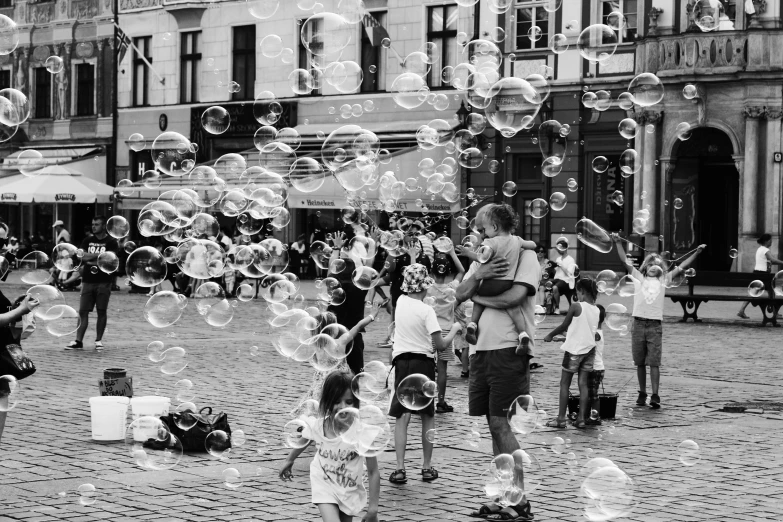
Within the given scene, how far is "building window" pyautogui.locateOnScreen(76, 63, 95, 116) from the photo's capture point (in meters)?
38.5

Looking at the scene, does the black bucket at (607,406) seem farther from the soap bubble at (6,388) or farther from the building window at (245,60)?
the building window at (245,60)

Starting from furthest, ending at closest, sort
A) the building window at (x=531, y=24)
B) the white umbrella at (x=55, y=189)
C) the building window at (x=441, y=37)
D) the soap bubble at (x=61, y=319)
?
1. the building window at (x=441, y=37)
2. the white umbrella at (x=55, y=189)
3. the building window at (x=531, y=24)
4. the soap bubble at (x=61, y=319)

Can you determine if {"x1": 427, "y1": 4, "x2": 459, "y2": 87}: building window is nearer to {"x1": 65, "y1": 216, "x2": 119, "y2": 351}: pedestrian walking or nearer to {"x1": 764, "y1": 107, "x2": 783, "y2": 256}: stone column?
{"x1": 764, "y1": 107, "x2": 783, "y2": 256}: stone column

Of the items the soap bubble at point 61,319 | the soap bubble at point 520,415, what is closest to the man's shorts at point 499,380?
the soap bubble at point 520,415

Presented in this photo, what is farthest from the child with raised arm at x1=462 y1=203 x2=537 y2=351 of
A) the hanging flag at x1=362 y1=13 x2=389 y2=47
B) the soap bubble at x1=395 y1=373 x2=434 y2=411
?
the hanging flag at x1=362 y1=13 x2=389 y2=47

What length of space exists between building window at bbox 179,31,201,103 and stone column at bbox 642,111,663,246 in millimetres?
14048

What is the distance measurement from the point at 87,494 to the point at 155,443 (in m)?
1.30

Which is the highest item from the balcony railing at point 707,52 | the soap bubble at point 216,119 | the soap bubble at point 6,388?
the balcony railing at point 707,52

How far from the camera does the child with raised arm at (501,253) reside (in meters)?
6.86

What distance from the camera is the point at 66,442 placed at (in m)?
8.27

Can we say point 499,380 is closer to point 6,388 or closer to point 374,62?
point 6,388

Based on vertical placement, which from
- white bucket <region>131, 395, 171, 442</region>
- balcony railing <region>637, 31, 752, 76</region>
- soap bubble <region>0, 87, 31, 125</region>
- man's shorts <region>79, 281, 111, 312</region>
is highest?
balcony railing <region>637, 31, 752, 76</region>

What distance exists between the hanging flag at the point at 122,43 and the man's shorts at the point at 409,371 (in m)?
27.2

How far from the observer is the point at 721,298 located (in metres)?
19.8
